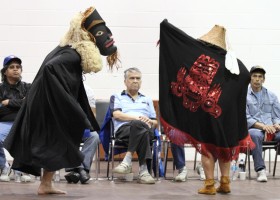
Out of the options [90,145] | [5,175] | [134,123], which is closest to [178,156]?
[134,123]

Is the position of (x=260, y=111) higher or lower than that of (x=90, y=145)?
higher

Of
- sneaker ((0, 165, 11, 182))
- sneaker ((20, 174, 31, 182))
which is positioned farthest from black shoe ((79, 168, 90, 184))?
sneaker ((0, 165, 11, 182))

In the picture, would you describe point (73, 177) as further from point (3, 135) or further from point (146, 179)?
point (3, 135)

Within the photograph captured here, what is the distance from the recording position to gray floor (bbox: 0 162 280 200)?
4.96 meters

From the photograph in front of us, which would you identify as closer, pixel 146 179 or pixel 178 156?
pixel 146 179

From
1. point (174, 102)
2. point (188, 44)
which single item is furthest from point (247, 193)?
point (188, 44)

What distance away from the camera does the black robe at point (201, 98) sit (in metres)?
5.15

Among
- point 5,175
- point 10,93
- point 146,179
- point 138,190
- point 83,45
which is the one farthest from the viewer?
point 10,93

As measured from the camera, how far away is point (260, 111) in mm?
7113

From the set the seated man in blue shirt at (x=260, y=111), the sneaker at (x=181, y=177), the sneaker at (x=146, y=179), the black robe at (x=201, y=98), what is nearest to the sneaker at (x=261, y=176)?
the seated man in blue shirt at (x=260, y=111)

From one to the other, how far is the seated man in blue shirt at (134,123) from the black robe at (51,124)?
129 cm

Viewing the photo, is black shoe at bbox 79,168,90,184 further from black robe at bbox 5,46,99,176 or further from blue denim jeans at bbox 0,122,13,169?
black robe at bbox 5,46,99,176

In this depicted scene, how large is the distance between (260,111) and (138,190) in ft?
6.97

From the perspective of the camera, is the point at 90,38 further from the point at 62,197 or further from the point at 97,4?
the point at 97,4
